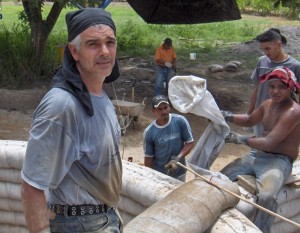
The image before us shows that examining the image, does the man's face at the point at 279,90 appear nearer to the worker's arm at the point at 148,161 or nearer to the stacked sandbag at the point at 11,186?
the worker's arm at the point at 148,161

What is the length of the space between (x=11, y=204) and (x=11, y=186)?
18 centimetres

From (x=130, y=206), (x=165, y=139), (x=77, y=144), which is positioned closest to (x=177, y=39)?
(x=165, y=139)

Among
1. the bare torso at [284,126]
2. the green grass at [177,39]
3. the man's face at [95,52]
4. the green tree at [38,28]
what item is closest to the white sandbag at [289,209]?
the bare torso at [284,126]

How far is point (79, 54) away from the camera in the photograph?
91.1 inches

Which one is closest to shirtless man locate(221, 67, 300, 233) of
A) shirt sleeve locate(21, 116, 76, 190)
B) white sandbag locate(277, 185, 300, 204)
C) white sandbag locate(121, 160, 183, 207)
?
white sandbag locate(277, 185, 300, 204)

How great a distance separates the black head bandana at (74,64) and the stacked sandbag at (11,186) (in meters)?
2.24

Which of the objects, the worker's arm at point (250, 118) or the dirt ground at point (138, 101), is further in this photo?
the dirt ground at point (138, 101)

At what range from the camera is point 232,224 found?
3.46m

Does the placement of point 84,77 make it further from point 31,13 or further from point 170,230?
point 31,13

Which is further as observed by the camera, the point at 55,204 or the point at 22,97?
the point at 22,97

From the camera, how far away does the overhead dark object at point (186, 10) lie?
10664 mm

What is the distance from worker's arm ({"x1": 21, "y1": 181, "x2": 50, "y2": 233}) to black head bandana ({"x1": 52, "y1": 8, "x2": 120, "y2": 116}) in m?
0.39

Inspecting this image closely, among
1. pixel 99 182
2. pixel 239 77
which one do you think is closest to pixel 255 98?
pixel 99 182

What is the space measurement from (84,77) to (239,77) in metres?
12.3
